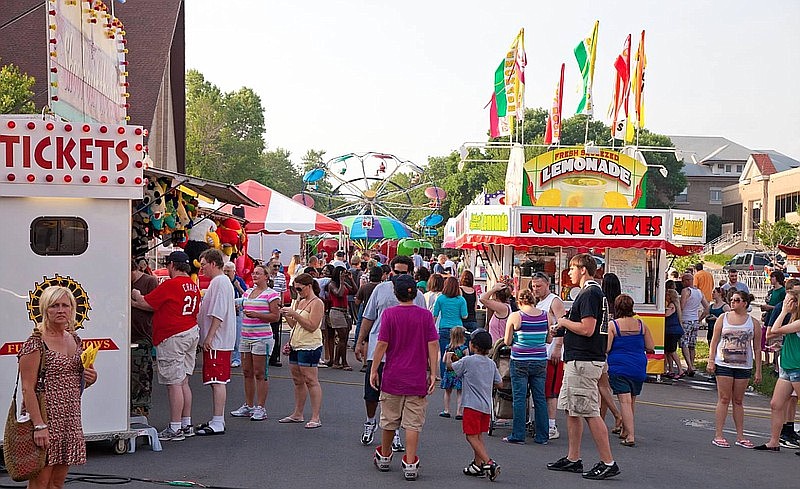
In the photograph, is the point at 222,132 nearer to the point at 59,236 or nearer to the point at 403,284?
the point at 59,236

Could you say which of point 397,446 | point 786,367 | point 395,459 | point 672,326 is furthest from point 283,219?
point 786,367

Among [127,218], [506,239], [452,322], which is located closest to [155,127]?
[506,239]

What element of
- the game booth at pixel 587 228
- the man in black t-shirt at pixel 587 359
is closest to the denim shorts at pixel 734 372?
the man in black t-shirt at pixel 587 359

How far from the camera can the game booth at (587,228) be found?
16.2 meters

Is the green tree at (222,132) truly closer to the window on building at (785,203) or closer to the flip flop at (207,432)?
the window on building at (785,203)

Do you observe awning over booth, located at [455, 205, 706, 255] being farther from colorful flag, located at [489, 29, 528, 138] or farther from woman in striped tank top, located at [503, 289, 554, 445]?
woman in striped tank top, located at [503, 289, 554, 445]

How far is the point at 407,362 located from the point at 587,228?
872cm

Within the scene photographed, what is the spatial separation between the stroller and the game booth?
5.33 meters

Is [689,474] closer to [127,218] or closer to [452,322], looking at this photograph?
[452,322]

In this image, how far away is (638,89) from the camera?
20.9 m

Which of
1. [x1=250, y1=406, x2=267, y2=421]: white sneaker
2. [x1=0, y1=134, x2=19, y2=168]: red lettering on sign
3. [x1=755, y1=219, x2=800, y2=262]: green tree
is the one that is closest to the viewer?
[x1=0, y1=134, x2=19, y2=168]: red lettering on sign

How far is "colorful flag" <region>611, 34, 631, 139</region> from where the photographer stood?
20859 millimetres

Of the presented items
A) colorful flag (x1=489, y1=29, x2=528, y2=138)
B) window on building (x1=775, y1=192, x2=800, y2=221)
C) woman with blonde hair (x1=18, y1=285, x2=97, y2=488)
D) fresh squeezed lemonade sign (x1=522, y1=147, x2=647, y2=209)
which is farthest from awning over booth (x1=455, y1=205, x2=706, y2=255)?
window on building (x1=775, y1=192, x2=800, y2=221)

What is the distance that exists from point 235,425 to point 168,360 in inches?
61.4
